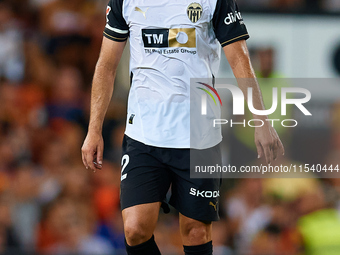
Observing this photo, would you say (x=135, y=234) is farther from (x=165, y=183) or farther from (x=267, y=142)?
(x=267, y=142)

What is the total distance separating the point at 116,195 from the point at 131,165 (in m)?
3.20

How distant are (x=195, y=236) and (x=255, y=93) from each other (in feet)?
3.06

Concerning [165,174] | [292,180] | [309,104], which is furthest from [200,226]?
[309,104]

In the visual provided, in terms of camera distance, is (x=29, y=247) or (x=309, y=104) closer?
(x=29, y=247)

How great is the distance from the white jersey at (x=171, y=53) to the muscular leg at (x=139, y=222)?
0.40 meters

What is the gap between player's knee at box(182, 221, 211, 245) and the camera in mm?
3316

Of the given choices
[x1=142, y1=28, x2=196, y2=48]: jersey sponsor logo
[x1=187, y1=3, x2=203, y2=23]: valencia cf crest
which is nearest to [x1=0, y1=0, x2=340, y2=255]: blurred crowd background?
[x1=142, y1=28, x2=196, y2=48]: jersey sponsor logo

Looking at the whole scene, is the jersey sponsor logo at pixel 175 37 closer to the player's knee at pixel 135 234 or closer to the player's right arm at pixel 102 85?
the player's right arm at pixel 102 85

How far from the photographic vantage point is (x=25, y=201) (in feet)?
20.6

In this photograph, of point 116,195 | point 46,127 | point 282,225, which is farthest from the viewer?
point 46,127

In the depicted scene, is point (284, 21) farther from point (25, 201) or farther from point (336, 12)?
point (25, 201)

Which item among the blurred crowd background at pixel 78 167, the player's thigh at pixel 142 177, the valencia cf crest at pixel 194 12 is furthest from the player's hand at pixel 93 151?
the blurred crowd background at pixel 78 167

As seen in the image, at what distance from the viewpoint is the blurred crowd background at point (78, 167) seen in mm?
5957

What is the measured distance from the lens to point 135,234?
10.5 ft
